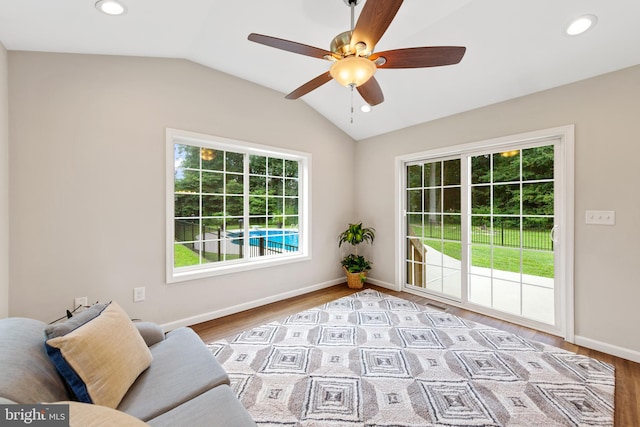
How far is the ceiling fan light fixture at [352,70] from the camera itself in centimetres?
162

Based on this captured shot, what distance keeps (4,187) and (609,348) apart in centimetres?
513

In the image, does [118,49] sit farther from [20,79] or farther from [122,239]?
[122,239]

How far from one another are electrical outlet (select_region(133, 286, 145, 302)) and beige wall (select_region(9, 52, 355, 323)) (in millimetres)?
39

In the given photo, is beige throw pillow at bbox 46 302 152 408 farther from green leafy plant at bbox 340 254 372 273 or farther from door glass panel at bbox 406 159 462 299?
door glass panel at bbox 406 159 462 299

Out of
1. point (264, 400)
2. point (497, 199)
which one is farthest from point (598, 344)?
point (264, 400)

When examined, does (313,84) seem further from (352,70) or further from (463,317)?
(463,317)

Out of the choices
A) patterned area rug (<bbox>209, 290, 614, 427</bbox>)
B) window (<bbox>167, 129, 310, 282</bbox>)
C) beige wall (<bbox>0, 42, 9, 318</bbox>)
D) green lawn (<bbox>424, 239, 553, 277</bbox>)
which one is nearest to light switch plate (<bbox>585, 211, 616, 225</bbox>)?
green lawn (<bbox>424, 239, 553, 277</bbox>)

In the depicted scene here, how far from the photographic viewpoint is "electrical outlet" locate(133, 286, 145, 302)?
8.75ft

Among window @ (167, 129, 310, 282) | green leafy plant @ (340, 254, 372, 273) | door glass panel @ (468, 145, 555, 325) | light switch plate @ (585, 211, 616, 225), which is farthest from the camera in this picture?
green leafy plant @ (340, 254, 372, 273)

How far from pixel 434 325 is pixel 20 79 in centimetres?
433

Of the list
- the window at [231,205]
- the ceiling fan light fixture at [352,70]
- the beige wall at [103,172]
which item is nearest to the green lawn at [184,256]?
the window at [231,205]

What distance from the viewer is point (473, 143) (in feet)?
10.7

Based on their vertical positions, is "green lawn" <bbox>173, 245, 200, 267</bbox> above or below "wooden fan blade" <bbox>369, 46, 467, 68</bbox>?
below

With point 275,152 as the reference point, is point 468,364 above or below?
below
